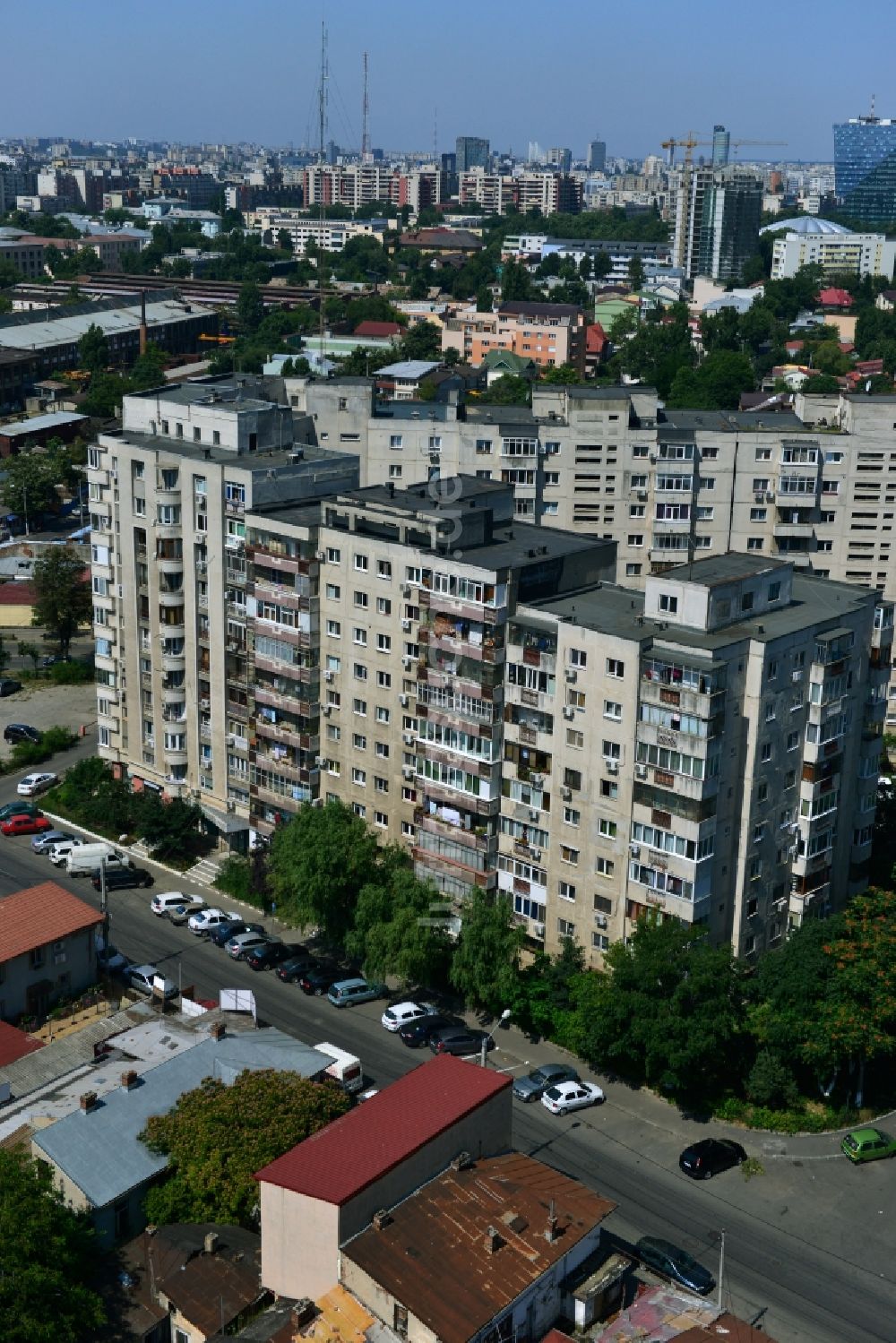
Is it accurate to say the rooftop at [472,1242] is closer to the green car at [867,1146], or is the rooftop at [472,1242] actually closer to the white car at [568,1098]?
the white car at [568,1098]

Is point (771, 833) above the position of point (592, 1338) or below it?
above

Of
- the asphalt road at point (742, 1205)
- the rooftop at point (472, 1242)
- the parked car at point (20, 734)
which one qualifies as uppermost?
the rooftop at point (472, 1242)

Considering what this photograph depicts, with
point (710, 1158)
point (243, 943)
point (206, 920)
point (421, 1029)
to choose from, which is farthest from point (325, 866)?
point (710, 1158)

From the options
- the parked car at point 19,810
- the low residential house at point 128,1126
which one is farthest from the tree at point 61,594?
the low residential house at point 128,1126

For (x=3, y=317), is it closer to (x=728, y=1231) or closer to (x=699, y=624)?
(x=699, y=624)

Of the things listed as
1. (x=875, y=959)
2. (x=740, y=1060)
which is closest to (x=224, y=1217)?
(x=740, y=1060)

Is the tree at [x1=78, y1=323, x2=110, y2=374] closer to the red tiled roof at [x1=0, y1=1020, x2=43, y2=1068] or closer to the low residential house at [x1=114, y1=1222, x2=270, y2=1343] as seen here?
the red tiled roof at [x1=0, y1=1020, x2=43, y2=1068]

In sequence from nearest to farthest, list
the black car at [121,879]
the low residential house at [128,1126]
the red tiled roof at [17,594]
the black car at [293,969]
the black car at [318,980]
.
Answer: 1. the low residential house at [128,1126]
2. the black car at [318,980]
3. the black car at [293,969]
4. the black car at [121,879]
5. the red tiled roof at [17,594]
